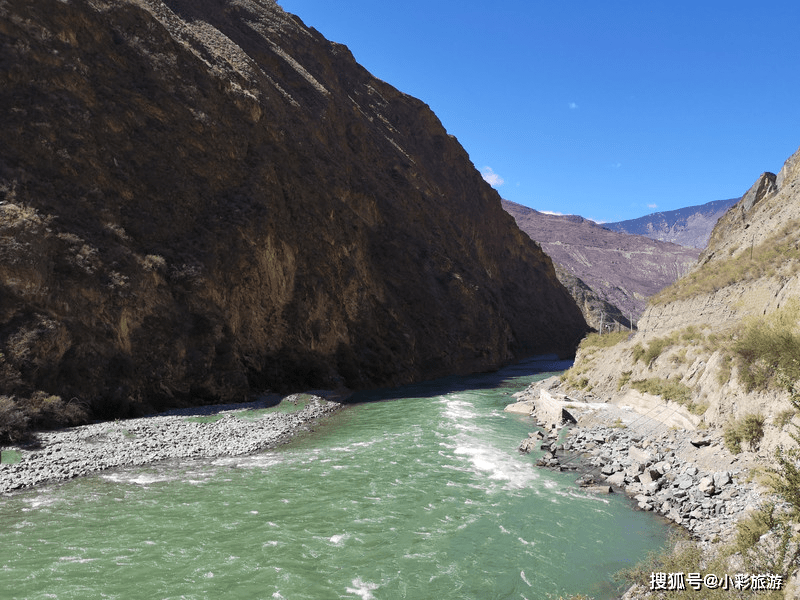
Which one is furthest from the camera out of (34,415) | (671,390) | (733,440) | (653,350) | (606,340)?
(606,340)

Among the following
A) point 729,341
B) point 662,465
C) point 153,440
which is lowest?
point 662,465

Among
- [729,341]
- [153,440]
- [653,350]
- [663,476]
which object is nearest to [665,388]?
[729,341]

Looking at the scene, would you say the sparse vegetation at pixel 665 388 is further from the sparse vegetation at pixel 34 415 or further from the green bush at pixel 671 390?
the sparse vegetation at pixel 34 415

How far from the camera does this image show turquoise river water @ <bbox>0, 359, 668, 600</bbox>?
8.62 metres

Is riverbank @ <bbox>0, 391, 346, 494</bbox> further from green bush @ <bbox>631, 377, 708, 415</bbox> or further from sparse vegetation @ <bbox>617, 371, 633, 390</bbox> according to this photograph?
green bush @ <bbox>631, 377, 708, 415</bbox>

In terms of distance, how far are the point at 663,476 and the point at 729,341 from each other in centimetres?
701

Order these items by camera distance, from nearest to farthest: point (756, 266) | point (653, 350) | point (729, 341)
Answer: point (729, 341) → point (756, 266) → point (653, 350)

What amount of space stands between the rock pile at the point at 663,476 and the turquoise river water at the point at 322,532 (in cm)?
69

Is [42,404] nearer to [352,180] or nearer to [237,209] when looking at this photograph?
[237,209]

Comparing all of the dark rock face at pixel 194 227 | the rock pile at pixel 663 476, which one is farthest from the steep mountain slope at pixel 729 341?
the dark rock face at pixel 194 227

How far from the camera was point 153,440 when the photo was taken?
17562 mm

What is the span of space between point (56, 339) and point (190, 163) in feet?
53.0

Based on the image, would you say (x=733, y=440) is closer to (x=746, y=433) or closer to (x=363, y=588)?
(x=746, y=433)

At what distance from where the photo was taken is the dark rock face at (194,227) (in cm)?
2198
